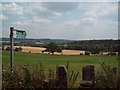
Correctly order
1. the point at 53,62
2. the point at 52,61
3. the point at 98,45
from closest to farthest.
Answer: the point at 98,45 < the point at 53,62 < the point at 52,61

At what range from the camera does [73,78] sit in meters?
7.26

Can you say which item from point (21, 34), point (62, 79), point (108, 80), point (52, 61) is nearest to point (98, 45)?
point (52, 61)

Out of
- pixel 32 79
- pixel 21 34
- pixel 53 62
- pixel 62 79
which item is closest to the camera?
pixel 62 79

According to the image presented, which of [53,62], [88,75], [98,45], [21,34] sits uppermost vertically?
[21,34]

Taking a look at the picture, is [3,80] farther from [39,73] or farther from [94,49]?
[94,49]

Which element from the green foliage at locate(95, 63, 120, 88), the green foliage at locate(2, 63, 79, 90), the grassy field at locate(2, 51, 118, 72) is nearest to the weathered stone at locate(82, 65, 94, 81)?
the green foliage at locate(95, 63, 120, 88)

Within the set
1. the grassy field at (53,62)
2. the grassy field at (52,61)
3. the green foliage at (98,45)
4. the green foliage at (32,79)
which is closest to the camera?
the green foliage at (32,79)

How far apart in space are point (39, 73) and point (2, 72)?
1039 mm

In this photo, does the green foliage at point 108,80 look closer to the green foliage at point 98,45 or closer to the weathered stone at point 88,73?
the weathered stone at point 88,73

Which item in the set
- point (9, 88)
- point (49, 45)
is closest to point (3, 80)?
point (9, 88)

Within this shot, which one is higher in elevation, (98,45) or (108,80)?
(98,45)

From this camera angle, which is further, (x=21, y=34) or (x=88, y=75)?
(x=21, y=34)

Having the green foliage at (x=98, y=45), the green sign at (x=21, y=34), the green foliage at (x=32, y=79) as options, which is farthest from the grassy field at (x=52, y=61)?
the green sign at (x=21, y=34)

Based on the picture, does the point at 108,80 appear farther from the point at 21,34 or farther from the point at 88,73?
the point at 21,34
